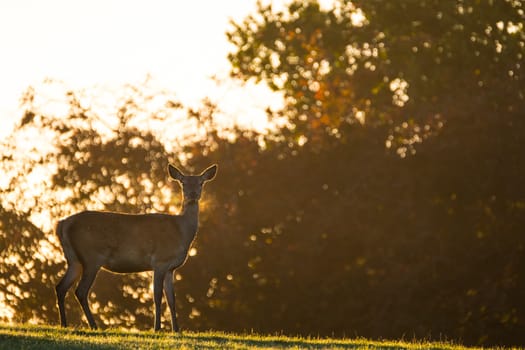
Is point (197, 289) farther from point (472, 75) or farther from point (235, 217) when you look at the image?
point (472, 75)

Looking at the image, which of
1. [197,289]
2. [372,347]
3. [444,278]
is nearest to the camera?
[372,347]

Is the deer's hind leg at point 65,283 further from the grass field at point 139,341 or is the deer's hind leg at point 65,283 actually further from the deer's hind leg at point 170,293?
the deer's hind leg at point 170,293

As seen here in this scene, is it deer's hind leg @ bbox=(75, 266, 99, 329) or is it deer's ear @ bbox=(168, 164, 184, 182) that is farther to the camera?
deer's ear @ bbox=(168, 164, 184, 182)

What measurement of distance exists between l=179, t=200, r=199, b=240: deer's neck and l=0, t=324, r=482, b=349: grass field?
220 centimetres

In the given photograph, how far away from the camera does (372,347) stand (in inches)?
818

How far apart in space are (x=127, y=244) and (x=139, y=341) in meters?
3.87

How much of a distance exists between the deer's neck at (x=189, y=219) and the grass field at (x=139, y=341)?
86.5 inches

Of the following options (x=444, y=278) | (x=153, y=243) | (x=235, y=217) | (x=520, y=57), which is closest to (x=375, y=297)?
(x=444, y=278)

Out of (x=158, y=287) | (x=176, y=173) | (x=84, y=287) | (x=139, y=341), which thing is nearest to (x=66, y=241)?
(x=84, y=287)

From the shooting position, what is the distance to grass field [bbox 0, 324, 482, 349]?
58.6ft

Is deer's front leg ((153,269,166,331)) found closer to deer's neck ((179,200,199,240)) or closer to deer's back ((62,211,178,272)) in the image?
deer's back ((62,211,178,272))

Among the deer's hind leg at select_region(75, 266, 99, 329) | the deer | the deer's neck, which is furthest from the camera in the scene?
the deer's neck

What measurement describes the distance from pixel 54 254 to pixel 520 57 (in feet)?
48.5

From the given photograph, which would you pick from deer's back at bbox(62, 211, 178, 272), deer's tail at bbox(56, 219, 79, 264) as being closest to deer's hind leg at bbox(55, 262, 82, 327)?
deer's tail at bbox(56, 219, 79, 264)
